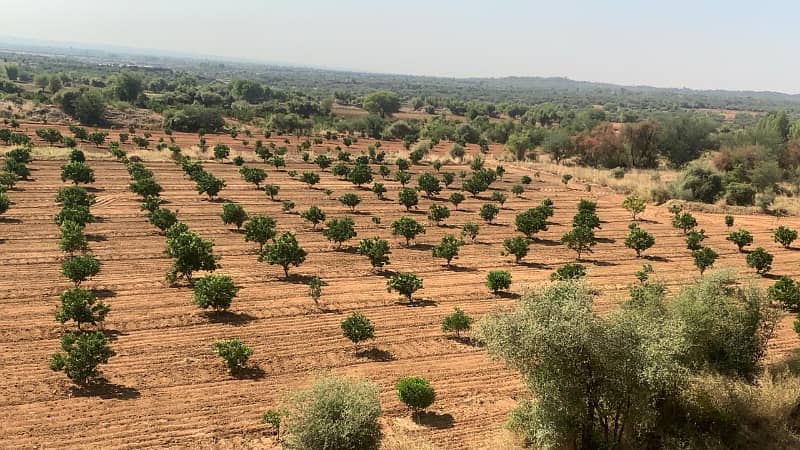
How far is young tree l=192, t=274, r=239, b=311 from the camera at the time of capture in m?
25.2

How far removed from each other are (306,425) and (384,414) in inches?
180

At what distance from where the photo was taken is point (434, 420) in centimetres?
1809

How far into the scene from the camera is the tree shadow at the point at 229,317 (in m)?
25.4

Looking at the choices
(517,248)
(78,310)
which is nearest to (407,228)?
(517,248)

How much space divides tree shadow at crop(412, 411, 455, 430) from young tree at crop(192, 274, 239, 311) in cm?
1157

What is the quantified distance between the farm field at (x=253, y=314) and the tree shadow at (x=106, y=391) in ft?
0.26

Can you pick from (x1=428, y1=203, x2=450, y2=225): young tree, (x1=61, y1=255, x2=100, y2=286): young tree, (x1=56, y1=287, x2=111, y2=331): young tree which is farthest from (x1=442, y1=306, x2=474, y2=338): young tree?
(x1=428, y1=203, x2=450, y2=225): young tree

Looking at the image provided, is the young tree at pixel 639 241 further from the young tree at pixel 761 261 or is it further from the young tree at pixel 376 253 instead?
the young tree at pixel 376 253

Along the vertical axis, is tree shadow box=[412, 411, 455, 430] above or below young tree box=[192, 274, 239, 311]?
below

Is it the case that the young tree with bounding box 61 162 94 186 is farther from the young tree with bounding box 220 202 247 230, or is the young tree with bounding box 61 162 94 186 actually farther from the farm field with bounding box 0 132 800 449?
the young tree with bounding box 220 202 247 230

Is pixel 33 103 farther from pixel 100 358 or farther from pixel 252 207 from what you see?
pixel 100 358

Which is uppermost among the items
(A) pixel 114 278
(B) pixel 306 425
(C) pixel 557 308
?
(C) pixel 557 308

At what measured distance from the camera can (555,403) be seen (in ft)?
45.9

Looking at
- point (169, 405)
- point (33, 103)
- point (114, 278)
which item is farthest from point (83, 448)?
point (33, 103)
